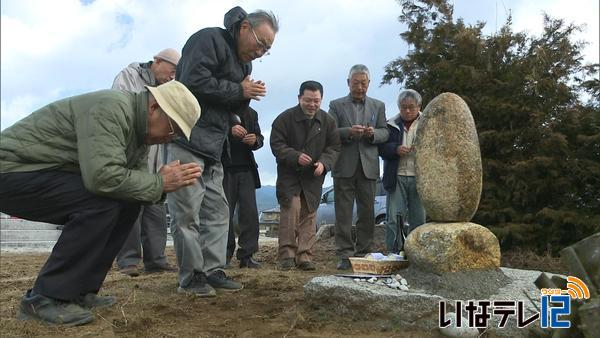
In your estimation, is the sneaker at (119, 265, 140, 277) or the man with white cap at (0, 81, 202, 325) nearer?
the man with white cap at (0, 81, 202, 325)

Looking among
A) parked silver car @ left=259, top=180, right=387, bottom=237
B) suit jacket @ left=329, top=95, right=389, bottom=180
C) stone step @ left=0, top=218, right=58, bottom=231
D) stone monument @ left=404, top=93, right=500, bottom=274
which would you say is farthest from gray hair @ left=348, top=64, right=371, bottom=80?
stone step @ left=0, top=218, right=58, bottom=231

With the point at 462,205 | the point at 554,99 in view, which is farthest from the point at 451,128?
the point at 554,99

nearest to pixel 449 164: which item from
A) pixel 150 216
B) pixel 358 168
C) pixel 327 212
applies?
pixel 358 168

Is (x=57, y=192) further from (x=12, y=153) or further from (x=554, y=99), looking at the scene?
(x=554, y=99)

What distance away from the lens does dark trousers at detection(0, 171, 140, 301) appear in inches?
119

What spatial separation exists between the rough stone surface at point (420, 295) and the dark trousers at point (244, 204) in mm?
2245

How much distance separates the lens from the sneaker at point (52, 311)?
306cm

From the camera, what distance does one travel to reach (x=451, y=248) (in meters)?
3.64

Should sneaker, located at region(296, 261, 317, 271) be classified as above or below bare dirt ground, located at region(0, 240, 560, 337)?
above

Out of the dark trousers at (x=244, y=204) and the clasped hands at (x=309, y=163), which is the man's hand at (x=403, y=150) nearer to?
the clasped hands at (x=309, y=163)

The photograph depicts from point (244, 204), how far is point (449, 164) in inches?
97.1

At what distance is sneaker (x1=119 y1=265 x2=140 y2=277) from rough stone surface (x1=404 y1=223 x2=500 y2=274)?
265 centimetres

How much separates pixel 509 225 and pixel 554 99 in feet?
A: 4.70

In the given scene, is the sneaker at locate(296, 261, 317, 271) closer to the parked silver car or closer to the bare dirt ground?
the bare dirt ground
